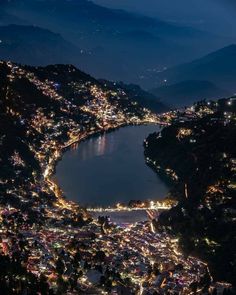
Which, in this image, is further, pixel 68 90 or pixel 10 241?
pixel 68 90

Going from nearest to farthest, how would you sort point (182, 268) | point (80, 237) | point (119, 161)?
point (182, 268), point (80, 237), point (119, 161)

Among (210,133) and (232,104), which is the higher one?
(232,104)

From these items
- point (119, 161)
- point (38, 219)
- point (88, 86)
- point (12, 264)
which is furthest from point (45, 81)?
point (12, 264)

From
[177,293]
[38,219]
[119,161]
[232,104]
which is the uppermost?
[232,104]

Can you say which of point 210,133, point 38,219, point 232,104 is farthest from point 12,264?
point 232,104

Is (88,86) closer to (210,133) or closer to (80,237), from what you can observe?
(210,133)

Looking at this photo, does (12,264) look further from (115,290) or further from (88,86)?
(88,86)

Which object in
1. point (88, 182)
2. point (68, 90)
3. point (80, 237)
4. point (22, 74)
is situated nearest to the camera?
point (80, 237)
